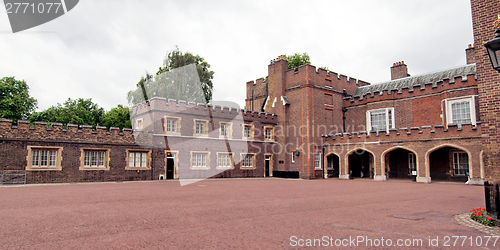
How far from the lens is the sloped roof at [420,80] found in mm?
24202

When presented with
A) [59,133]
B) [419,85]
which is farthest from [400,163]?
[59,133]

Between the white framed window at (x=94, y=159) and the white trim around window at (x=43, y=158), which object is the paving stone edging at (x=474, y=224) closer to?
the white framed window at (x=94, y=159)

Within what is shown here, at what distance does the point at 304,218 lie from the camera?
25.1 ft

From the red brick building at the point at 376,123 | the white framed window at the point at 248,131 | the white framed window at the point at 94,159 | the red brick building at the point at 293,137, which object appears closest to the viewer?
the red brick building at the point at 293,137

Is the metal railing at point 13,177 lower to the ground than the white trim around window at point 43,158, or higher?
lower

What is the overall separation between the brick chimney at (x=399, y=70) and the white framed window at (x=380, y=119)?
5499mm

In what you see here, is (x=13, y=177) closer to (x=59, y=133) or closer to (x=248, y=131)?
(x=59, y=133)

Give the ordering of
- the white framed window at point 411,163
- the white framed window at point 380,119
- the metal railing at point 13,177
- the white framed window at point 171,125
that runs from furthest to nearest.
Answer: the white framed window at point 380,119, the white framed window at point 411,163, the white framed window at point 171,125, the metal railing at point 13,177

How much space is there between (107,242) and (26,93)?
37.6 meters

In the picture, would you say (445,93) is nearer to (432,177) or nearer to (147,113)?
(432,177)

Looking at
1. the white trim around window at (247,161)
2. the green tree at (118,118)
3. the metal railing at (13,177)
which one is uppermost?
the green tree at (118,118)

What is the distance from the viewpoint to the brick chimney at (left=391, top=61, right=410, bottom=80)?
30531 mm

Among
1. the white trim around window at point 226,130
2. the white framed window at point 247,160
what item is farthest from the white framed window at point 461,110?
the white trim around window at point 226,130

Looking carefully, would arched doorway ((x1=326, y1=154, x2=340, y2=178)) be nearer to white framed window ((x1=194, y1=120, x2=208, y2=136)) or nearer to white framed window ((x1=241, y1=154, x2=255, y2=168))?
white framed window ((x1=241, y1=154, x2=255, y2=168))
